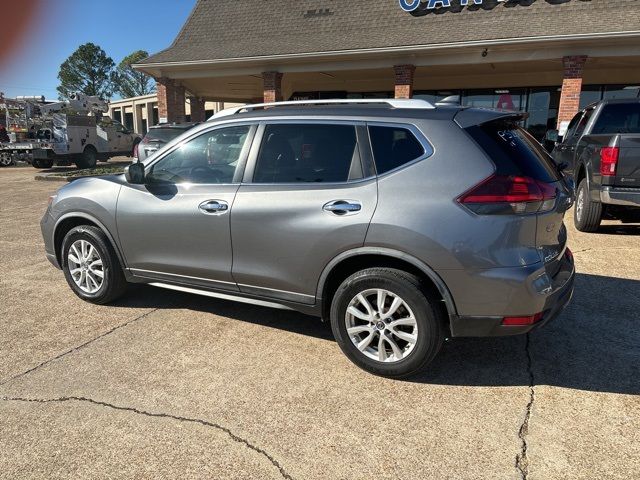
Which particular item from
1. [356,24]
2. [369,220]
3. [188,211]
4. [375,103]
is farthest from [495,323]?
[356,24]

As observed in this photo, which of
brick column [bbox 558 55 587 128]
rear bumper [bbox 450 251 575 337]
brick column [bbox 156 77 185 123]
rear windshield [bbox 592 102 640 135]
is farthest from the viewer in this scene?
brick column [bbox 156 77 185 123]

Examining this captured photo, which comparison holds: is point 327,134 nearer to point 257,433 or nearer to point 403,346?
point 403,346

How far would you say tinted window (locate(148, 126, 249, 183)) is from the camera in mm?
3809

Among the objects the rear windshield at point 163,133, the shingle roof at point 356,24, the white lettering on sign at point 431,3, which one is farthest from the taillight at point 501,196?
the white lettering on sign at point 431,3

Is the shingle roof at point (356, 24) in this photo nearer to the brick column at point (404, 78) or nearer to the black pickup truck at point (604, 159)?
the brick column at point (404, 78)

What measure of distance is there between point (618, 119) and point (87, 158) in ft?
62.0

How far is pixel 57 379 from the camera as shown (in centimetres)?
330

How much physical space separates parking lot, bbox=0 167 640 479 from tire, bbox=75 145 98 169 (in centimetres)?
1709

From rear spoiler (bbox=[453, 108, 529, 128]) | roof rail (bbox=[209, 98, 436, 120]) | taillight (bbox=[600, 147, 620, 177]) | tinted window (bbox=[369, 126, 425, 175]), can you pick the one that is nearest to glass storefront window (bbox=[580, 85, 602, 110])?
taillight (bbox=[600, 147, 620, 177])

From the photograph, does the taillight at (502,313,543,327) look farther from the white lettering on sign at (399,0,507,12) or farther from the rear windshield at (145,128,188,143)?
the white lettering on sign at (399,0,507,12)

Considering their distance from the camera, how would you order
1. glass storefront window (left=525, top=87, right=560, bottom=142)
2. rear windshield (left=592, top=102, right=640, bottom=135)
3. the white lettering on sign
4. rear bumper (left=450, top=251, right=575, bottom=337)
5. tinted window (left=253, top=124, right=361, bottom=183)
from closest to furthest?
rear bumper (left=450, top=251, right=575, bottom=337)
tinted window (left=253, top=124, right=361, bottom=183)
rear windshield (left=592, top=102, right=640, bottom=135)
the white lettering on sign
glass storefront window (left=525, top=87, right=560, bottom=142)

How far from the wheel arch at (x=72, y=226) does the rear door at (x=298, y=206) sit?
1.32 meters

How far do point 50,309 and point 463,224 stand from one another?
12.4 feet

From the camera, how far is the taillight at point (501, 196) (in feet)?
9.45
